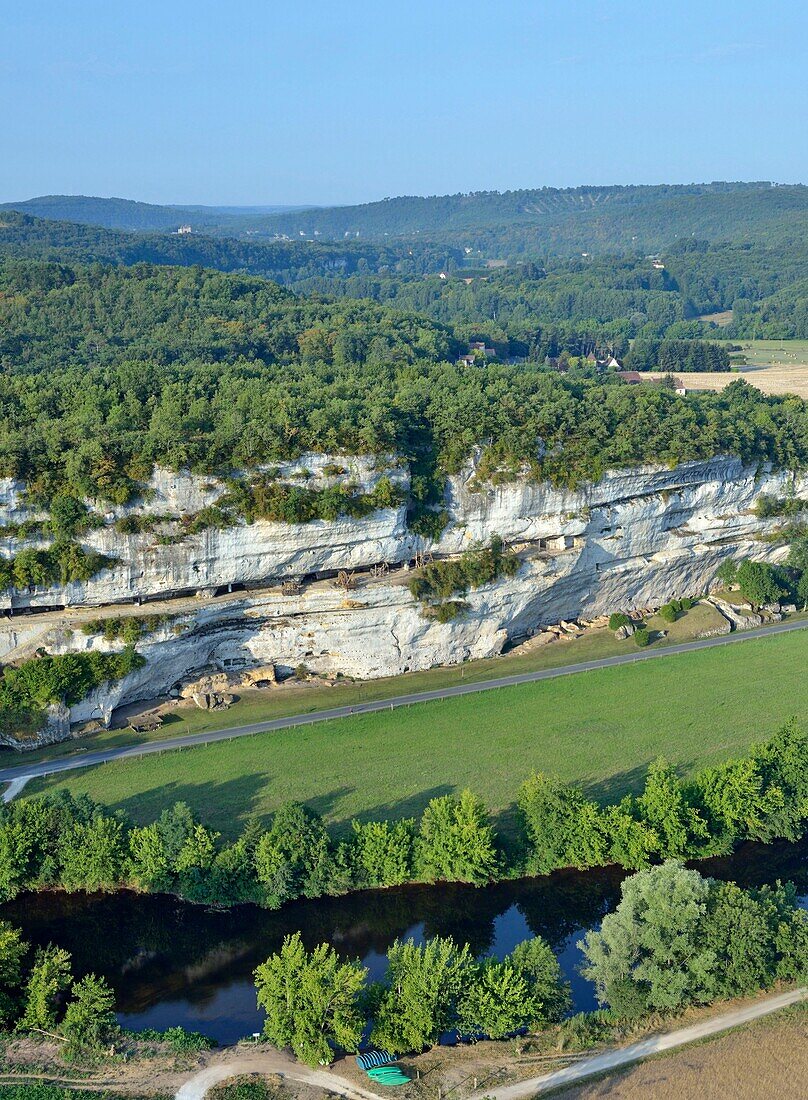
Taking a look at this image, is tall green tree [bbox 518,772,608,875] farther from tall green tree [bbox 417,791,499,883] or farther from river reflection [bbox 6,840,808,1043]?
tall green tree [bbox 417,791,499,883]

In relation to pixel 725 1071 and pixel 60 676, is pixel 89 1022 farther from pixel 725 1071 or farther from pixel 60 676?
pixel 60 676

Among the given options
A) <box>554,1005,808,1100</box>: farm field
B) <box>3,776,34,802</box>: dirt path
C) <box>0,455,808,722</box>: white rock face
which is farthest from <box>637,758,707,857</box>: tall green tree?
<box>3,776,34,802</box>: dirt path

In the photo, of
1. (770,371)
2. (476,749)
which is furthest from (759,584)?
(770,371)

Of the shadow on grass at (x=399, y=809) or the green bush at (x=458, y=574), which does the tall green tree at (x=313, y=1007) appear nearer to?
the shadow on grass at (x=399, y=809)

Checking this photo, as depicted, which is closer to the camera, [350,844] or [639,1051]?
[639,1051]

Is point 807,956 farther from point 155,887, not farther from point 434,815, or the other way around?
point 155,887

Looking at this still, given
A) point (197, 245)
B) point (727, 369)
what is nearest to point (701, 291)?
point (727, 369)
